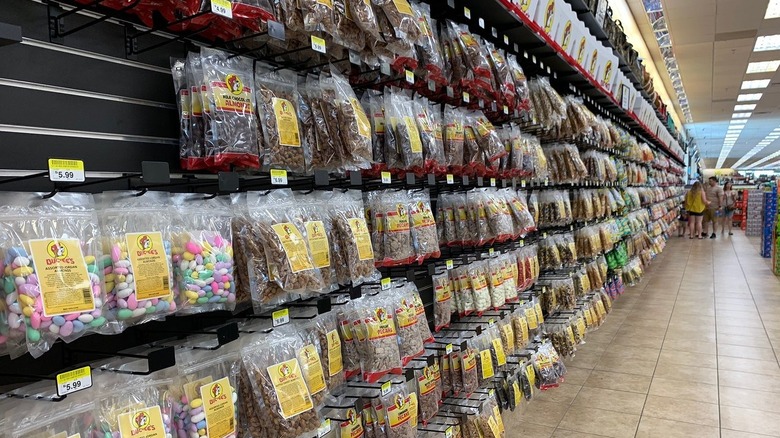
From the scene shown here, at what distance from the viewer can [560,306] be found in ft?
13.5

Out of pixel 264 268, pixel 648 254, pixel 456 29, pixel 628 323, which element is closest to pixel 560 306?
pixel 628 323

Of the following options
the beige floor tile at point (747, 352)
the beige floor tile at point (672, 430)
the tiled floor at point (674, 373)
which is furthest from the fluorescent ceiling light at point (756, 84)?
the beige floor tile at point (672, 430)

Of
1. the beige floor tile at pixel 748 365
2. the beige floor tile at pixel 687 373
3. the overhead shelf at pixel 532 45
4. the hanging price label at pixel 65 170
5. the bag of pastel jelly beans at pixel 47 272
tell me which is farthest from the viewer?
the beige floor tile at pixel 748 365

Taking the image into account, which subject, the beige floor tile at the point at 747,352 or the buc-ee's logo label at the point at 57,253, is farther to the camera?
the beige floor tile at the point at 747,352

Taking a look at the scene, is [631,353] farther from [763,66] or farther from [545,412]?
[763,66]

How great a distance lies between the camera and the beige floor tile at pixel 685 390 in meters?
3.69

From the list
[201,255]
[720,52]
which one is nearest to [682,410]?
[201,255]

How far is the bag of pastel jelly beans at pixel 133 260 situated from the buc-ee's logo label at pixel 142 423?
0.20 m

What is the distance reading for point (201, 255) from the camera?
1327mm

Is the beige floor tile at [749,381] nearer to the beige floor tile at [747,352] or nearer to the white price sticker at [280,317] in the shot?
the beige floor tile at [747,352]

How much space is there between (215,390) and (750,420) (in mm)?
3392

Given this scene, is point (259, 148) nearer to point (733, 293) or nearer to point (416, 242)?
point (416, 242)

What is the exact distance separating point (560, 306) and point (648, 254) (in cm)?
500

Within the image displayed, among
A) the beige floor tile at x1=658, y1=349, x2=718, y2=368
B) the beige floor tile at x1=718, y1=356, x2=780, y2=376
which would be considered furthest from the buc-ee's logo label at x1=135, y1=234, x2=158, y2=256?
the beige floor tile at x1=718, y1=356, x2=780, y2=376
